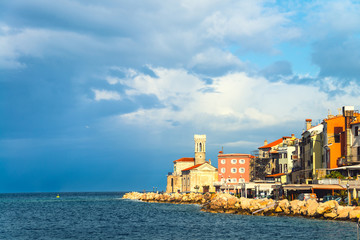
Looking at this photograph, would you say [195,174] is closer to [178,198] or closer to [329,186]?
[178,198]

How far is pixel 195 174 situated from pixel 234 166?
80.4 ft

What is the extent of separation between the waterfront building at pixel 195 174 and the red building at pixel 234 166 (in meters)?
18.3

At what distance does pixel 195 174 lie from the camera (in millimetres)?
146250

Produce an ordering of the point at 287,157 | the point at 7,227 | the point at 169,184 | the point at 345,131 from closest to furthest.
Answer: the point at 7,227 < the point at 345,131 < the point at 287,157 < the point at 169,184

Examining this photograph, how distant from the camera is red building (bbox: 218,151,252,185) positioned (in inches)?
4872

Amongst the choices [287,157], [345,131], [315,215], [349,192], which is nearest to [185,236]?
[315,215]

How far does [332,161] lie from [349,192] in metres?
12.6

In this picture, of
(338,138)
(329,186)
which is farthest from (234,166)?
(329,186)

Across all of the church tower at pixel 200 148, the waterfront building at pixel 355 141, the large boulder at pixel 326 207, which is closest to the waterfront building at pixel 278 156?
the waterfront building at pixel 355 141

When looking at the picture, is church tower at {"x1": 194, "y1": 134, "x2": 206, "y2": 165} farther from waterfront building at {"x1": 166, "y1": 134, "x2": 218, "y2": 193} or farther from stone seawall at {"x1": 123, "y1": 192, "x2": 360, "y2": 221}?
stone seawall at {"x1": 123, "y1": 192, "x2": 360, "y2": 221}

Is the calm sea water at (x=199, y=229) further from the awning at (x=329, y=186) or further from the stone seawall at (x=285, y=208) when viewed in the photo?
the awning at (x=329, y=186)

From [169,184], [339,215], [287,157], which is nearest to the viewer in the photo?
[339,215]

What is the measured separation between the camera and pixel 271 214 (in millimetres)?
57031

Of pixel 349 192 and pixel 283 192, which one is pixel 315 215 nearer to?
pixel 349 192
